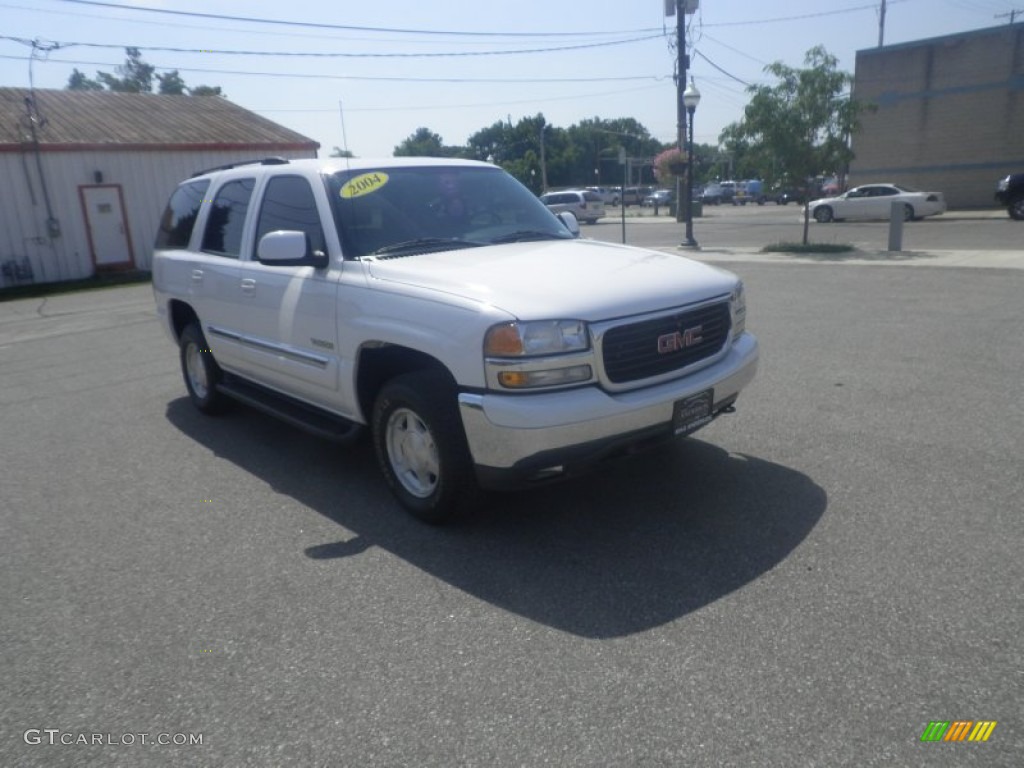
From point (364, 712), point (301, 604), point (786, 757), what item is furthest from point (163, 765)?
point (786, 757)

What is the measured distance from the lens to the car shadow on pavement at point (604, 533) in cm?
348

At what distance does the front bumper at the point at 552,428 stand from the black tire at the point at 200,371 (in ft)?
11.7

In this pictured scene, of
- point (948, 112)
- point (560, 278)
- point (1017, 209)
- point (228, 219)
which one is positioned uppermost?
point (948, 112)

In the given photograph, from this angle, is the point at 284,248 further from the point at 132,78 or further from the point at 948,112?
the point at 132,78

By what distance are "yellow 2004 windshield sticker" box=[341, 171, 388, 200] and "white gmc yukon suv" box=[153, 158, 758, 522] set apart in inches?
0.5

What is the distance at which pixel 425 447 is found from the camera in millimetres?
4195

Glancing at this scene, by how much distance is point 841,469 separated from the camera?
477 cm

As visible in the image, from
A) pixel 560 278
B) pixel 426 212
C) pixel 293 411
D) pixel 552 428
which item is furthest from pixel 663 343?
pixel 293 411

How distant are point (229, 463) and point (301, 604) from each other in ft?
7.57

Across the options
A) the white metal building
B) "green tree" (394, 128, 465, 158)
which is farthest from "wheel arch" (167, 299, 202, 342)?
"green tree" (394, 128, 465, 158)

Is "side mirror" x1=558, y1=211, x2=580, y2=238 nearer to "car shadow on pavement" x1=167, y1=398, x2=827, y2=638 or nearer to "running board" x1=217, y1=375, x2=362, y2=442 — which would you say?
"car shadow on pavement" x1=167, y1=398, x2=827, y2=638

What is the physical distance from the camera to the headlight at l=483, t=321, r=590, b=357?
3576 millimetres

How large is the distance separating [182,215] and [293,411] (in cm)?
265

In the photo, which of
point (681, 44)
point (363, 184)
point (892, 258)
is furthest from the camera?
point (681, 44)
